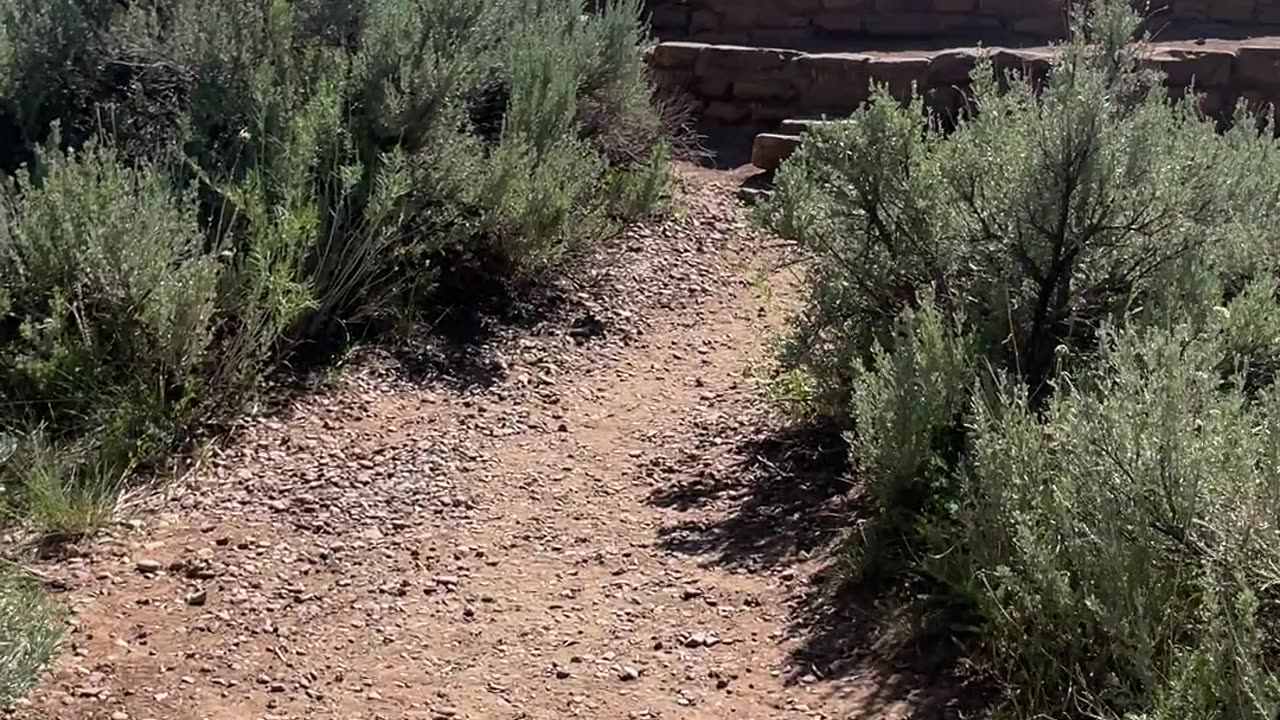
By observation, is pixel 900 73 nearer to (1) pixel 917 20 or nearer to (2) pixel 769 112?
(2) pixel 769 112

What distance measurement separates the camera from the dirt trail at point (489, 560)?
3.63 metres

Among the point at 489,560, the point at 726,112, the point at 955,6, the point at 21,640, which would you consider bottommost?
the point at 489,560

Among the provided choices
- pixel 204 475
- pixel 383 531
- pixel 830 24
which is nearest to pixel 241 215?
pixel 204 475

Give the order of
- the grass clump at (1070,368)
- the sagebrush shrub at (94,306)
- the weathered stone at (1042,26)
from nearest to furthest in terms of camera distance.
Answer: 1. the grass clump at (1070,368)
2. the sagebrush shrub at (94,306)
3. the weathered stone at (1042,26)

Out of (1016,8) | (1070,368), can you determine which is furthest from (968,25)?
(1070,368)

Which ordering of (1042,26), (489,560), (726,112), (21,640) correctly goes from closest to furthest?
(21,640) → (489,560) → (726,112) → (1042,26)

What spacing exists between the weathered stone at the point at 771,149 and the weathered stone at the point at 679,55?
1036 mm

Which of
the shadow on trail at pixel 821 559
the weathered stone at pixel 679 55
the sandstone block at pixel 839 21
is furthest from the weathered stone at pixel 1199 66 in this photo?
the shadow on trail at pixel 821 559

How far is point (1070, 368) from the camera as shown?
415cm

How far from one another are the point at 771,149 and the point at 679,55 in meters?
1.23

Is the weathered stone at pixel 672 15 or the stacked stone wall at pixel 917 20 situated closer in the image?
the stacked stone wall at pixel 917 20

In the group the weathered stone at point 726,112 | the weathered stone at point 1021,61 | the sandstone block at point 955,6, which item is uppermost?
the sandstone block at point 955,6

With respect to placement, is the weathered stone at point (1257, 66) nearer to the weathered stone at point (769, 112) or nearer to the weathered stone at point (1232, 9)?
the weathered stone at point (1232, 9)

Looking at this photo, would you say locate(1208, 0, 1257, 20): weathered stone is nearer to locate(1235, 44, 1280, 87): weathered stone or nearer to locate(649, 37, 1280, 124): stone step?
locate(649, 37, 1280, 124): stone step
